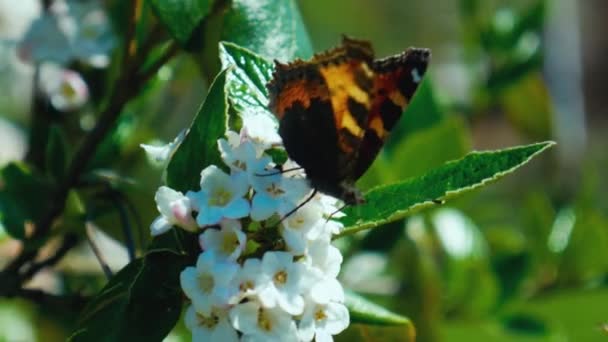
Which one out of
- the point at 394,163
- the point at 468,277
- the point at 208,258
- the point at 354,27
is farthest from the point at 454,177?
the point at 354,27

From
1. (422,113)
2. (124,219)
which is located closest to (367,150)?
(124,219)

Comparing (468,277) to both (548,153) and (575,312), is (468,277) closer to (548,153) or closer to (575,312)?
(575,312)

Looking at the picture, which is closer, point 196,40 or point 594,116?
point 196,40

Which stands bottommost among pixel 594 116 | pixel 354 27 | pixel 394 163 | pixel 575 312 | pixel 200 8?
pixel 594 116

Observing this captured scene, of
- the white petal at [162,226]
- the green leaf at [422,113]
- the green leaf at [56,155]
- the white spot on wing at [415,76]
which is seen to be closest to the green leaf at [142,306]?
the white petal at [162,226]

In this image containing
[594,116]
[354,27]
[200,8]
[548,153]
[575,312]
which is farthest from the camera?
[354,27]

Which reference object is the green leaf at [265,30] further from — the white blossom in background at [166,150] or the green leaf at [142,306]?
the green leaf at [142,306]
